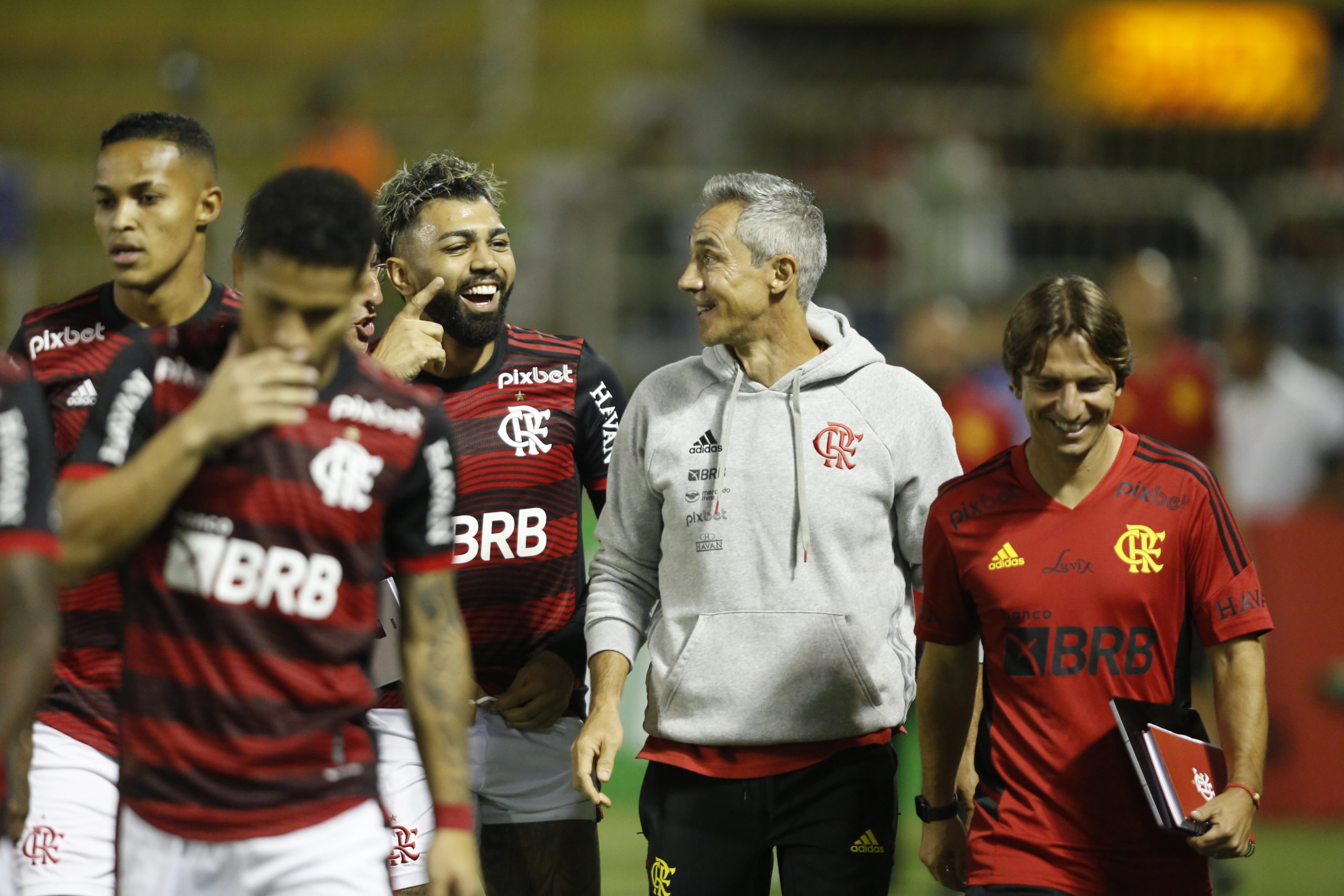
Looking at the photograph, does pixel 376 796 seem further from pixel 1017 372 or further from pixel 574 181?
pixel 574 181

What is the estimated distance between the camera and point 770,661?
177 inches

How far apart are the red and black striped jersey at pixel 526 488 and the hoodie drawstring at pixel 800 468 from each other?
27.0 inches

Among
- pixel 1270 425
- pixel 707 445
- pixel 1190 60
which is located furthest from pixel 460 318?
pixel 1190 60

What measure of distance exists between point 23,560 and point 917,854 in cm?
673

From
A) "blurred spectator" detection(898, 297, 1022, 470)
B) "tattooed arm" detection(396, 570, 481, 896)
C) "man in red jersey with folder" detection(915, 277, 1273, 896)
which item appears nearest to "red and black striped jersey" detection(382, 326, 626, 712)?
"man in red jersey with folder" detection(915, 277, 1273, 896)

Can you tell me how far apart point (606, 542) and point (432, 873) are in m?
1.64

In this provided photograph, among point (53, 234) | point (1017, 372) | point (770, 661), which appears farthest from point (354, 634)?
point (53, 234)

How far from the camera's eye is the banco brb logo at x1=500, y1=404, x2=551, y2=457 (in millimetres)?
4988

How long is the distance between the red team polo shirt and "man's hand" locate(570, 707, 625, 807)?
916mm

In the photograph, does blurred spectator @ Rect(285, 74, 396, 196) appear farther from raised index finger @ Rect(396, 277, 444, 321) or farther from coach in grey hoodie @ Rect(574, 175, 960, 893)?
coach in grey hoodie @ Rect(574, 175, 960, 893)

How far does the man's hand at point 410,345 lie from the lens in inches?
181

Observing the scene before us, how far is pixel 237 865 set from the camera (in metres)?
3.19

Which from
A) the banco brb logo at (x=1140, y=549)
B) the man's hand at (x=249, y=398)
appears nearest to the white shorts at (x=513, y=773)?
the banco brb logo at (x=1140, y=549)

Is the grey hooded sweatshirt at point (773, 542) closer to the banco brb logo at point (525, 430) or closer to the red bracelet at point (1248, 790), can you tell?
Result: the banco brb logo at point (525, 430)
